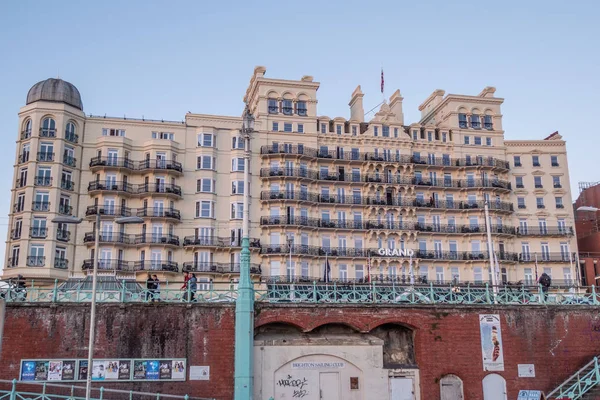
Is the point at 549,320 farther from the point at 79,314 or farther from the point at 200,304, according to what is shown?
the point at 79,314

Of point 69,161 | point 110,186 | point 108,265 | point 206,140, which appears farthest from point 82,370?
point 206,140

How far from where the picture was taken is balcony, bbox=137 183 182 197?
61000mm

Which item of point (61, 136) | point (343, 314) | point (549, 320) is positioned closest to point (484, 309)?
point (549, 320)

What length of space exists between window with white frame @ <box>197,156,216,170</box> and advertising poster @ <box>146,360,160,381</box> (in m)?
36.3

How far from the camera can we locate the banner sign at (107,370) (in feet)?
91.8

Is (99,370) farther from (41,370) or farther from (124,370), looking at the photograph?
(41,370)

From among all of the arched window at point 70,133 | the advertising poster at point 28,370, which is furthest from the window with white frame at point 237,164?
the advertising poster at point 28,370

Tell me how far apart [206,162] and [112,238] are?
38.6 feet

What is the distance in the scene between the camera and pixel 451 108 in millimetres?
72688

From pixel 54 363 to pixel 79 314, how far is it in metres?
2.32

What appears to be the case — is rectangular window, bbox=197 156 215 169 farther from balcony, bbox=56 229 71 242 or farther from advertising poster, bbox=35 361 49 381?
advertising poster, bbox=35 361 49 381

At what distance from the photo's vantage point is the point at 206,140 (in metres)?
64.6

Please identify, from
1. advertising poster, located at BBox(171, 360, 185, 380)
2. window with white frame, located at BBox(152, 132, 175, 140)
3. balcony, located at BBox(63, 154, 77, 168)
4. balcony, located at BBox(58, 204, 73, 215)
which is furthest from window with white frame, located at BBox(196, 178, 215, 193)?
advertising poster, located at BBox(171, 360, 185, 380)

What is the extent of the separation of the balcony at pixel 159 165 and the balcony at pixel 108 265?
9.11 m
